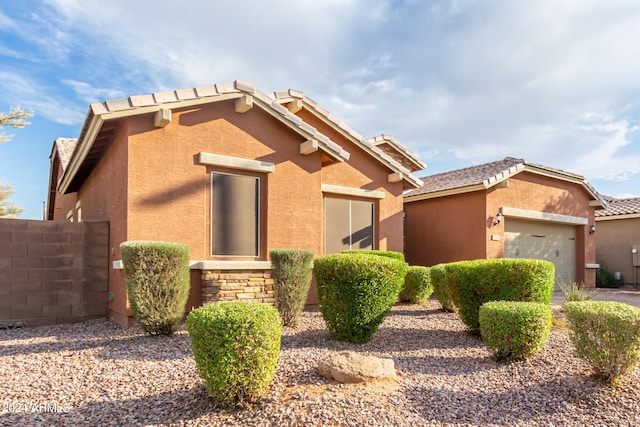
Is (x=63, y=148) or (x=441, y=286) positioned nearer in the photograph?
(x=441, y=286)

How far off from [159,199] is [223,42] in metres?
3.78

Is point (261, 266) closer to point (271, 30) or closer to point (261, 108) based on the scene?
point (261, 108)

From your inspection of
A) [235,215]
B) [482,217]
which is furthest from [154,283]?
[482,217]

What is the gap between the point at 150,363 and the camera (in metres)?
5.37

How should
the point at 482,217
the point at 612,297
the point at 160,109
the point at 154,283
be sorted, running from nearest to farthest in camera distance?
the point at 154,283
the point at 160,109
the point at 482,217
the point at 612,297

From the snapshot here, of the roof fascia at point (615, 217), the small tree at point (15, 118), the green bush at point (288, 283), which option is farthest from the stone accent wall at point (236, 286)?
the roof fascia at point (615, 217)

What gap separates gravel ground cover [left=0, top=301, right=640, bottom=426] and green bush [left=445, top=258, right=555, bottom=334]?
664mm

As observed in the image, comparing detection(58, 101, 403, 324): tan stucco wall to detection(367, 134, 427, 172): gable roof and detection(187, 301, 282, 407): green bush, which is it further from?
detection(367, 134, 427, 172): gable roof

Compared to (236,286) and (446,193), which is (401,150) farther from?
(236,286)

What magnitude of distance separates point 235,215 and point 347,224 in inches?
140

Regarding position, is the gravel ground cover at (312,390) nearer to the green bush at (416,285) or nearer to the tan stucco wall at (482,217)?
the green bush at (416,285)

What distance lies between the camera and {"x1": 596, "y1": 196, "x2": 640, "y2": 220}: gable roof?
1830 cm

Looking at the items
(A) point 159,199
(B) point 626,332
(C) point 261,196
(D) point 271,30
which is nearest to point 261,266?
(C) point 261,196

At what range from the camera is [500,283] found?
6.75 meters
